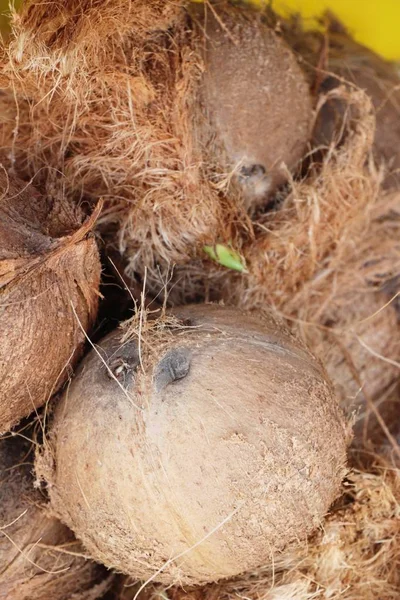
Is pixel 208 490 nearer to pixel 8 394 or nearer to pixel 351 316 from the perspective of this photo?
pixel 8 394

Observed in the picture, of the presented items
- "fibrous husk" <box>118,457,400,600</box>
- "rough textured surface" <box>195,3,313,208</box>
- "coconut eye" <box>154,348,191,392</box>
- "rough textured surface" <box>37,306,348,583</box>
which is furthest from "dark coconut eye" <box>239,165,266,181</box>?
"fibrous husk" <box>118,457,400,600</box>

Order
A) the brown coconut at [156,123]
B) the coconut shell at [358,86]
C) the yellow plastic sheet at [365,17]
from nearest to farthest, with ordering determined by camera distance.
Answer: the brown coconut at [156,123] < the coconut shell at [358,86] < the yellow plastic sheet at [365,17]

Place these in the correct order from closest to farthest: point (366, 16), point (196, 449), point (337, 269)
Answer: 1. point (196, 449)
2. point (337, 269)
3. point (366, 16)

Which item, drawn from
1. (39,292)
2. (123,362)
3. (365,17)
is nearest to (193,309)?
(123,362)

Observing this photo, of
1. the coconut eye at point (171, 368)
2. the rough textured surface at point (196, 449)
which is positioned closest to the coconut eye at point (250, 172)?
the rough textured surface at point (196, 449)

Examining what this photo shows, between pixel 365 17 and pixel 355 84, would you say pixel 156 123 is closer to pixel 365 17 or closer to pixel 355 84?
pixel 355 84

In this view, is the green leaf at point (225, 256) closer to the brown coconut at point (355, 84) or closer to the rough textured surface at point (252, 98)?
the rough textured surface at point (252, 98)

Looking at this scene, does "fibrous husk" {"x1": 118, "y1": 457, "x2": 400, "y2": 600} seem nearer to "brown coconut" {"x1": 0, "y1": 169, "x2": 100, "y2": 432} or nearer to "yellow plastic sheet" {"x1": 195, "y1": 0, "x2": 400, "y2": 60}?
"brown coconut" {"x1": 0, "y1": 169, "x2": 100, "y2": 432}
